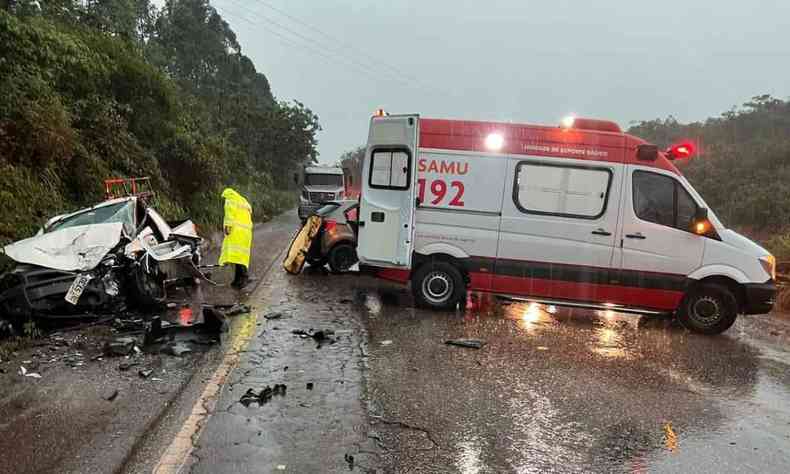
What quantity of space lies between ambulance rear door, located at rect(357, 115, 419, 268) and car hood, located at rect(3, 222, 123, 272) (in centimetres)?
334

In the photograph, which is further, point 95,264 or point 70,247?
point 70,247


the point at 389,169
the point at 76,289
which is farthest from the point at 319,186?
the point at 76,289

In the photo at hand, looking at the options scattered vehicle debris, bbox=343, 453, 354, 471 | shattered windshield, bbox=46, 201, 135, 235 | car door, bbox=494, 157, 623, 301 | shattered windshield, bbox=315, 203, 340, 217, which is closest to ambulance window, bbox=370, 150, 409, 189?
car door, bbox=494, 157, 623, 301

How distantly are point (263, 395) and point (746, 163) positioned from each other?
1061 inches

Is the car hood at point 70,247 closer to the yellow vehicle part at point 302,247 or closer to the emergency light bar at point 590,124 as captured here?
the yellow vehicle part at point 302,247

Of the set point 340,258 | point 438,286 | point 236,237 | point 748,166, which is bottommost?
point 340,258

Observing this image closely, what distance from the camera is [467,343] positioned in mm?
6547

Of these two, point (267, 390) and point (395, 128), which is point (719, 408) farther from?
point (395, 128)

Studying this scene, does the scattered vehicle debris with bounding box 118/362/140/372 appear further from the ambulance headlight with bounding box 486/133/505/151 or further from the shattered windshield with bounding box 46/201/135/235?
the ambulance headlight with bounding box 486/133/505/151

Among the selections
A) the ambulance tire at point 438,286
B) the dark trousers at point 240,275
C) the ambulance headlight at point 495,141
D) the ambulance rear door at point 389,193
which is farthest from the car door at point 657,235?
the dark trousers at point 240,275

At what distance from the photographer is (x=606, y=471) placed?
→ 12.1ft

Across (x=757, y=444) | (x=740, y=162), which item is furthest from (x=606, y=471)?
(x=740, y=162)

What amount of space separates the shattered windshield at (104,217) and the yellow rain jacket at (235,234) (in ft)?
5.24

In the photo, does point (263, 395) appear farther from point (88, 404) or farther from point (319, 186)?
point (319, 186)
